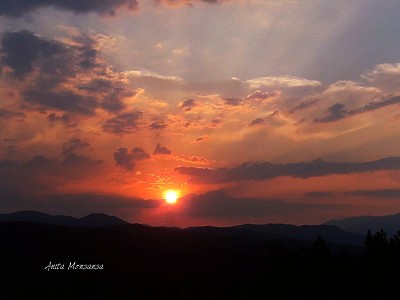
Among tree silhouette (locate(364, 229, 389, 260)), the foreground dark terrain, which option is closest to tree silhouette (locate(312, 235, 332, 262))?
the foreground dark terrain

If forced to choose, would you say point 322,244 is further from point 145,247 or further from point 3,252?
point 3,252

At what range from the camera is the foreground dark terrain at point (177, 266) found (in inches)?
2189

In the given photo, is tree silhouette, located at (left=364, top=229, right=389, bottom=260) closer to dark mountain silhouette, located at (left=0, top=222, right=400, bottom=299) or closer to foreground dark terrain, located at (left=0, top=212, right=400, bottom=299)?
foreground dark terrain, located at (left=0, top=212, right=400, bottom=299)

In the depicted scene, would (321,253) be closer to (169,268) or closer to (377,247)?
(377,247)

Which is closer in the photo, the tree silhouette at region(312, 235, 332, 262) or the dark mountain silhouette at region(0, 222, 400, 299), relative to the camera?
the dark mountain silhouette at region(0, 222, 400, 299)

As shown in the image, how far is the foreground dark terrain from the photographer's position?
55594 millimetres

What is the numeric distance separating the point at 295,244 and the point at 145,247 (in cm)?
8497

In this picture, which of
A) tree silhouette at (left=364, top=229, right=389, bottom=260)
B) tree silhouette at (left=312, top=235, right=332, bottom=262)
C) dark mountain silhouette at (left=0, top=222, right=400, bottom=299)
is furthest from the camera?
tree silhouette at (left=312, top=235, right=332, bottom=262)

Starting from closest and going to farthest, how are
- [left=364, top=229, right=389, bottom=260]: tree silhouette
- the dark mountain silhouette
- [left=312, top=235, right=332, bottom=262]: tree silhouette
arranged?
the dark mountain silhouette → [left=364, top=229, right=389, bottom=260]: tree silhouette → [left=312, top=235, right=332, bottom=262]: tree silhouette

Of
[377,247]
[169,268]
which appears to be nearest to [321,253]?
[377,247]

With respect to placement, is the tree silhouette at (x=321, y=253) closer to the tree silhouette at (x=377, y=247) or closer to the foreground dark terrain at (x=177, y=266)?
the foreground dark terrain at (x=177, y=266)

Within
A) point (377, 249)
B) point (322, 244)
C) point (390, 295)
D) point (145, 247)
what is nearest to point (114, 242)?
point (145, 247)

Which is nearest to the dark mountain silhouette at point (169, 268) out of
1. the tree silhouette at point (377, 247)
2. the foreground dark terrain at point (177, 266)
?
the foreground dark terrain at point (177, 266)

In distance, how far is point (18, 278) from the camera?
3396 inches
